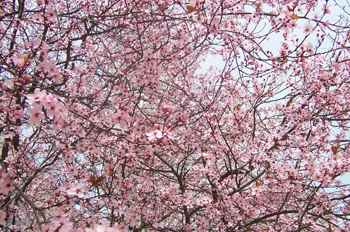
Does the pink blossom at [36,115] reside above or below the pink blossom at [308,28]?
below

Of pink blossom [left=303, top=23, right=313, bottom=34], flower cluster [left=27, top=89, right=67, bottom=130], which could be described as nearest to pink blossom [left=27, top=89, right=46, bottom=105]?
flower cluster [left=27, top=89, right=67, bottom=130]

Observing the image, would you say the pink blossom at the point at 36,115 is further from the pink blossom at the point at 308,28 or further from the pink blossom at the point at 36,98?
the pink blossom at the point at 308,28

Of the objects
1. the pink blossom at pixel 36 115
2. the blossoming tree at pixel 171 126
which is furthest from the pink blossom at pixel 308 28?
the pink blossom at pixel 36 115

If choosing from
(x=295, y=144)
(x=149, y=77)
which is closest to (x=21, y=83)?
(x=149, y=77)

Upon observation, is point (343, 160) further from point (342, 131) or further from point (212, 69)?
point (212, 69)

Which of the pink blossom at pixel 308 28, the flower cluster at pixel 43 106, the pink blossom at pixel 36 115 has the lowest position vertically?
the pink blossom at pixel 36 115

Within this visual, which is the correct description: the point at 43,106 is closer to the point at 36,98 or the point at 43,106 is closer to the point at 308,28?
the point at 36,98

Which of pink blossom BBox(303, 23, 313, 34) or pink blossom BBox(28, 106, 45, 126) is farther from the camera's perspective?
pink blossom BBox(303, 23, 313, 34)

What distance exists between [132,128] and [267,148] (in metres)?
1.74

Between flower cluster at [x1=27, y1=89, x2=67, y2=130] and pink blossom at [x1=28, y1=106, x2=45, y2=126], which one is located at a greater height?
flower cluster at [x1=27, y1=89, x2=67, y2=130]

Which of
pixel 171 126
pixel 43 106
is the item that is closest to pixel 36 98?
pixel 43 106

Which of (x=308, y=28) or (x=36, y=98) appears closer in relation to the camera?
(x=36, y=98)

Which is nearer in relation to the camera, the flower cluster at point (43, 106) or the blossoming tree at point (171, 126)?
the flower cluster at point (43, 106)

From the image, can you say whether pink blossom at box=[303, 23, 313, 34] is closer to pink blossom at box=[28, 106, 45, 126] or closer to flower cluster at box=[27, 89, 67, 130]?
flower cluster at box=[27, 89, 67, 130]
